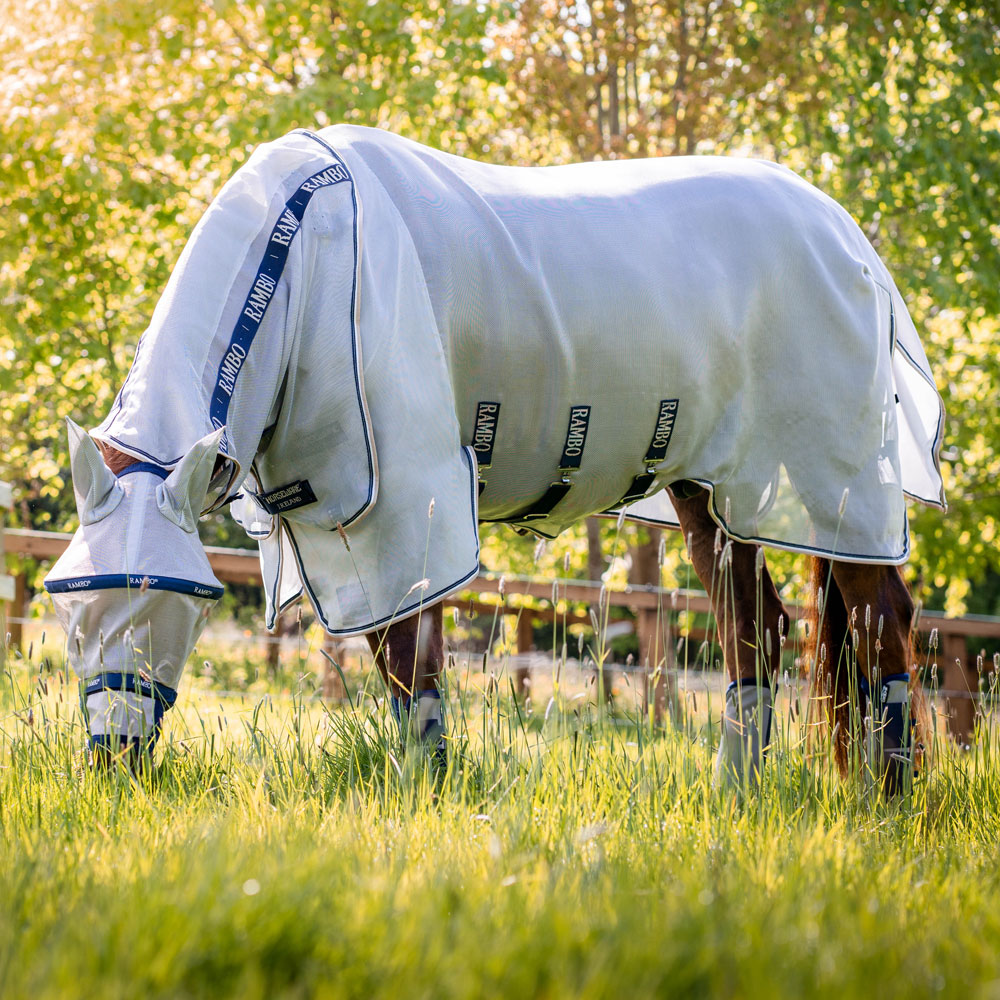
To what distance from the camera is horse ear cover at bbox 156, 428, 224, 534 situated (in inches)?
84.0

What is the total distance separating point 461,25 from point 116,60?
8.80 feet

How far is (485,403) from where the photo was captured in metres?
2.88

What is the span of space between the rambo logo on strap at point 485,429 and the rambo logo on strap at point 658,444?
482 mm

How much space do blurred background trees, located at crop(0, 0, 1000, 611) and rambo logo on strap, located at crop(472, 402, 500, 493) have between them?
218 inches

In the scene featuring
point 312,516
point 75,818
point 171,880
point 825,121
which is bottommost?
point 75,818

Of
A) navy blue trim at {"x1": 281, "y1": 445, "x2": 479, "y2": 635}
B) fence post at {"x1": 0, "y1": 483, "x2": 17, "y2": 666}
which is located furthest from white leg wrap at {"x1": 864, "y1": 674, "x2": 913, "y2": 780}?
fence post at {"x1": 0, "y1": 483, "x2": 17, "y2": 666}

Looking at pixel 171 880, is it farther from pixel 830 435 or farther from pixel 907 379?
pixel 907 379

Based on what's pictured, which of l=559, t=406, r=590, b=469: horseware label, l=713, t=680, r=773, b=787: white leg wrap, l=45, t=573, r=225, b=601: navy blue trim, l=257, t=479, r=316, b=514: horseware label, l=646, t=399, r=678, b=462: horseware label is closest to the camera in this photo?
l=45, t=573, r=225, b=601: navy blue trim

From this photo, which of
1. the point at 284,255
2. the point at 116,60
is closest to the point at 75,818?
the point at 284,255

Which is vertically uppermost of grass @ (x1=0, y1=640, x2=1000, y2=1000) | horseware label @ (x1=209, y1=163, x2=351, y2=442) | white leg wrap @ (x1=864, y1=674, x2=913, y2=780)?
horseware label @ (x1=209, y1=163, x2=351, y2=442)

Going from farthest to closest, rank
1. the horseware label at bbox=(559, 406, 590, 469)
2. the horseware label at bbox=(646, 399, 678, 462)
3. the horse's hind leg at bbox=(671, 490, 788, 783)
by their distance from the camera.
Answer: the horse's hind leg at bbox=(671, 490, 788, 783)
the horseware label at bbox=(646, 399, 678, 462)
the horseware label at bbox=(559, 406, 590, 469)

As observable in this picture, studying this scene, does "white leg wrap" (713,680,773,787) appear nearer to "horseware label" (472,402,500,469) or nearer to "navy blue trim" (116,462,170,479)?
"horseware label" (472,402,500,469)

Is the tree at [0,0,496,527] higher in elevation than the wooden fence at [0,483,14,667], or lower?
higher

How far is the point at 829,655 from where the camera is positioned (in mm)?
3449
